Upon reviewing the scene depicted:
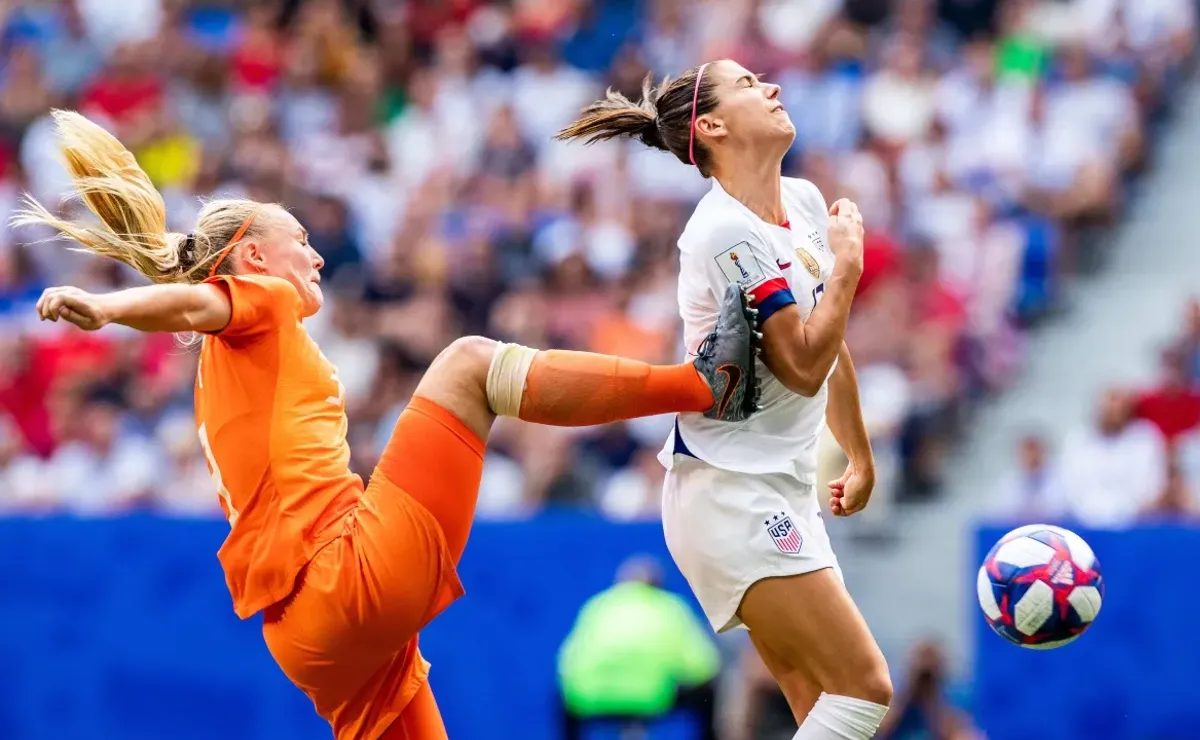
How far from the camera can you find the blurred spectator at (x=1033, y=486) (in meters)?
9.12

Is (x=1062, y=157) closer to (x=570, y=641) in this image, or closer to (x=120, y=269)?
(x=570, y=641)

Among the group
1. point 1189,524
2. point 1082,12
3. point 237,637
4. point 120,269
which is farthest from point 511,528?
point 1082,12

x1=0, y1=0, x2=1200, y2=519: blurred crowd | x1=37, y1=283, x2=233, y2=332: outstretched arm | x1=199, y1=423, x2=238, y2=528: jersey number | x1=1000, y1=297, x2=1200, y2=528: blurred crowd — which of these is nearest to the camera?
x1=37, y1=283, x2=233, y2=332: outstretched arm

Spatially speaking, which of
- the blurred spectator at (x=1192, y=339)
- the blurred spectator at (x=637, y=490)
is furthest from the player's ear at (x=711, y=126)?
the blurred spectator at (x=1192, y=339)

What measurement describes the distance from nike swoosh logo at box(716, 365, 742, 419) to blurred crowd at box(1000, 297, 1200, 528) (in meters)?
4.47

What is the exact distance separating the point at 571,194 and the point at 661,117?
6.25 meters

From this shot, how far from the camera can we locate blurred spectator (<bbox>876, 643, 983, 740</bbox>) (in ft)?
27.5

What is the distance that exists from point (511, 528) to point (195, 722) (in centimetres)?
202

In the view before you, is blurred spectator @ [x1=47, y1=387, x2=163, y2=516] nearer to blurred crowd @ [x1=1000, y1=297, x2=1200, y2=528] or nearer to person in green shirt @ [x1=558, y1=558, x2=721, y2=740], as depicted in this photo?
person in green shirt @ [x1=558, y1=558, x2=721, y2=740]

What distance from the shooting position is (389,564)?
179 inches

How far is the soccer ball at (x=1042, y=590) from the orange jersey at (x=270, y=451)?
6.64ft

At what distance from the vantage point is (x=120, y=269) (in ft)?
38.1

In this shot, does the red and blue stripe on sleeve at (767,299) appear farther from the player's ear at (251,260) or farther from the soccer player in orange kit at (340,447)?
the player's ear at (251,260)

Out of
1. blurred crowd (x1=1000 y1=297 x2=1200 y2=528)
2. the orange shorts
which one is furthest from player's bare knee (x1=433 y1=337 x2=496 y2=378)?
blurred crowd (x1=1000 y1=297 x2=1200 y2=528)
